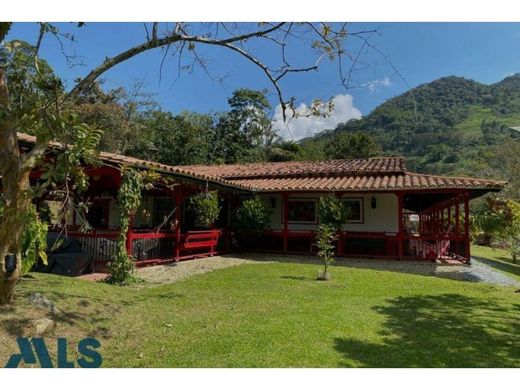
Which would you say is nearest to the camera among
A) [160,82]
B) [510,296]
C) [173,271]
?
[160,82]

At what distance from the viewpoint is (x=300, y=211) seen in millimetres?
17109

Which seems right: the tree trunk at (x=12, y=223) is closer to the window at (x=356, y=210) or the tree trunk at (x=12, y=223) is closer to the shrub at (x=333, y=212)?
the shrub at (x=333, y=212)

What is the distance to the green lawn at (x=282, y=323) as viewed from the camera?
14.1 feet

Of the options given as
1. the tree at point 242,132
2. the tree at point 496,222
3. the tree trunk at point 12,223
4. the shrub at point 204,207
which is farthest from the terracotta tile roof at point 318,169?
the tree at point 242,132

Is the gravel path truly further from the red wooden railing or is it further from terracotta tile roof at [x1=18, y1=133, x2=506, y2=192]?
terracotta tile roof at [x1=18, y1=133, x2=506, y2=192]

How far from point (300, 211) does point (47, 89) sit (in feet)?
43.9

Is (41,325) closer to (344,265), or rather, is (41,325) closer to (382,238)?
(344,265)

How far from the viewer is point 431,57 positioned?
656cm

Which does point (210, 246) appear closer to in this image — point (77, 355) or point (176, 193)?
point (176, 193)

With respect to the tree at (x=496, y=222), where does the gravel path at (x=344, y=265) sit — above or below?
below

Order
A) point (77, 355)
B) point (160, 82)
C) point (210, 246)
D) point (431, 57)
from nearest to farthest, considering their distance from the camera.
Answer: point (77, 355)
point (160, 82)
point (431, 57)
point (210, 246)

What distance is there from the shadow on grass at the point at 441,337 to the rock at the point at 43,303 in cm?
368

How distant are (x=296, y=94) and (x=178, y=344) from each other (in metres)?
3.99
